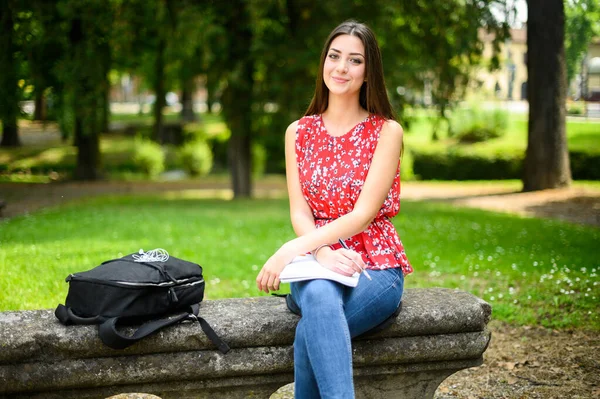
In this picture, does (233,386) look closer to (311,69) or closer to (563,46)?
(311,69)

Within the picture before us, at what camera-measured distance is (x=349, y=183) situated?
3523 mm

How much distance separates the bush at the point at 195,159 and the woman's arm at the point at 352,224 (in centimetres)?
2199

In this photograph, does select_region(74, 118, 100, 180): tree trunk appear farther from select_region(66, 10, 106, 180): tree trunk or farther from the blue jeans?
the blue jeans

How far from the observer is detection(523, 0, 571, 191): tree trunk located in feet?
48.6

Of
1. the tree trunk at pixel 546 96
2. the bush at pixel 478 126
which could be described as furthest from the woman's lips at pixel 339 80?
the bush at pixel 478 126

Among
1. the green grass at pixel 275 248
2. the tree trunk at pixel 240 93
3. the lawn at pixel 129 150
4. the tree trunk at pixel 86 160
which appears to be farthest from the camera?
the lawn at pixel 129 150

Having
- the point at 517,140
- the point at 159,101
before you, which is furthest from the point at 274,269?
the point at 159,101

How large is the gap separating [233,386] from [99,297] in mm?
774

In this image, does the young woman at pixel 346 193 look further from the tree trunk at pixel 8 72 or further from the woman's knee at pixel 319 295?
the tree trunk at pixel 8 72

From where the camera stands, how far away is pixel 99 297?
3.07 meters

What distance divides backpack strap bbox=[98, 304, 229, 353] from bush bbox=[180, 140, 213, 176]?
22212mm

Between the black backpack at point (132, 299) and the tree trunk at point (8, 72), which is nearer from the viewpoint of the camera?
the black backpack at point (132, 299)

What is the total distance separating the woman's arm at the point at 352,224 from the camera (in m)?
3.28

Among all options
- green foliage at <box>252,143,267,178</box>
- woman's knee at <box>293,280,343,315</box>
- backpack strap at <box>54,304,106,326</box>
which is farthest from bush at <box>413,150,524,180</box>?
backpack strap at <box>54,304,106,326</box>
